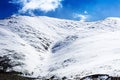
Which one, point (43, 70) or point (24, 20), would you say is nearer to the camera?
point (43, 70)

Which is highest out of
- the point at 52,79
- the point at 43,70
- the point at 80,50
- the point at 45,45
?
the point at 45,45

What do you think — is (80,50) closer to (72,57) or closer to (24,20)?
(72,57)

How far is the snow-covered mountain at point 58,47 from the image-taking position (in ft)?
224

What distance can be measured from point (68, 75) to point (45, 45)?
61317 mm

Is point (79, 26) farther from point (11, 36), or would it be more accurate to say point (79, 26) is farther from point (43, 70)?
point (43, 70)

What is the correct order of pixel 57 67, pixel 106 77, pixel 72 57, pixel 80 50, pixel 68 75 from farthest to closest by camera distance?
pixel 80 50
pixel 72 57
pixel 57 67
pixel 68 75
pixel 106 77

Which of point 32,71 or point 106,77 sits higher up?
point 32,71

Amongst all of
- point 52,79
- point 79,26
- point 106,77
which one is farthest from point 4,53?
point 79,26

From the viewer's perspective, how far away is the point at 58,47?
11519 cm

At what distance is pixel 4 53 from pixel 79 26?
76.1m

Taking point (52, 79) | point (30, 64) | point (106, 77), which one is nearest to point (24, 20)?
point (30, 64)

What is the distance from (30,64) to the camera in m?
88.1

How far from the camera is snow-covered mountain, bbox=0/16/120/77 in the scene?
68.4 metres

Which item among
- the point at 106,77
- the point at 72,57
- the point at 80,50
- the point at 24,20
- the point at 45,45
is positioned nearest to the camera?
the point at 106,77
